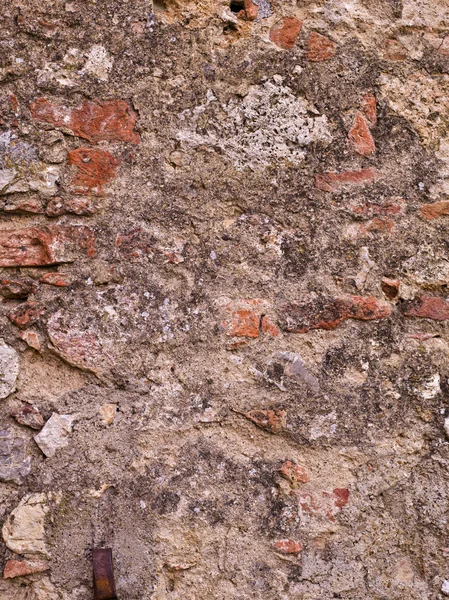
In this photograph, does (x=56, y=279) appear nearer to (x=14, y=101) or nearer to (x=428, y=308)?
(x=14, y=101)

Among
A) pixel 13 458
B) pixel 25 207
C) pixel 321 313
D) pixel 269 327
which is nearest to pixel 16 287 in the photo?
pixel 25 207

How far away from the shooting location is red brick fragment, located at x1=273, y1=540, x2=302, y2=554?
5.36 feet

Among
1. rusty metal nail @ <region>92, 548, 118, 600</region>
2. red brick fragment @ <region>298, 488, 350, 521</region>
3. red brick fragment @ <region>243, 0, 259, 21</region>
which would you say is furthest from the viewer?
red brick fragment @ <region>243, 0, 259, 21</region>

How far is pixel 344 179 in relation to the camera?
5.77ft

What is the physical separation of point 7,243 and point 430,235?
1.21 meters

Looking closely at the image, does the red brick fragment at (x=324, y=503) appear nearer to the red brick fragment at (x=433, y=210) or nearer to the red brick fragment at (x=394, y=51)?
the red brick fragment at (x=433, y=210)

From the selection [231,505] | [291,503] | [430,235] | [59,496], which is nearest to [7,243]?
[59,496]

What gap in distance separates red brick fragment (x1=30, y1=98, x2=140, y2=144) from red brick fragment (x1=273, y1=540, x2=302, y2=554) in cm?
118

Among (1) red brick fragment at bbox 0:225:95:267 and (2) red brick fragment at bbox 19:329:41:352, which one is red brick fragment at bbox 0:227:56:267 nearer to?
(1) red brick fragment at bbox 0:225:95:267

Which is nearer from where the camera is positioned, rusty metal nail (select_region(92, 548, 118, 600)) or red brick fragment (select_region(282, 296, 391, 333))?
rusty metal nail (select_region(92, 548, 118, 600))

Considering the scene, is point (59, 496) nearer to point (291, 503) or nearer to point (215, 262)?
point (291, 503)

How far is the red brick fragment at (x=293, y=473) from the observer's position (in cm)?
166

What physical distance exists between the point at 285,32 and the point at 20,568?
165cm

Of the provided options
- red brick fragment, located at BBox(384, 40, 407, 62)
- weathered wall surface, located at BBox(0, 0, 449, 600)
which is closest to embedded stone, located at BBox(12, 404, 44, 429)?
weathered wall surface, located at BBox(0, 0, 449, 600)
